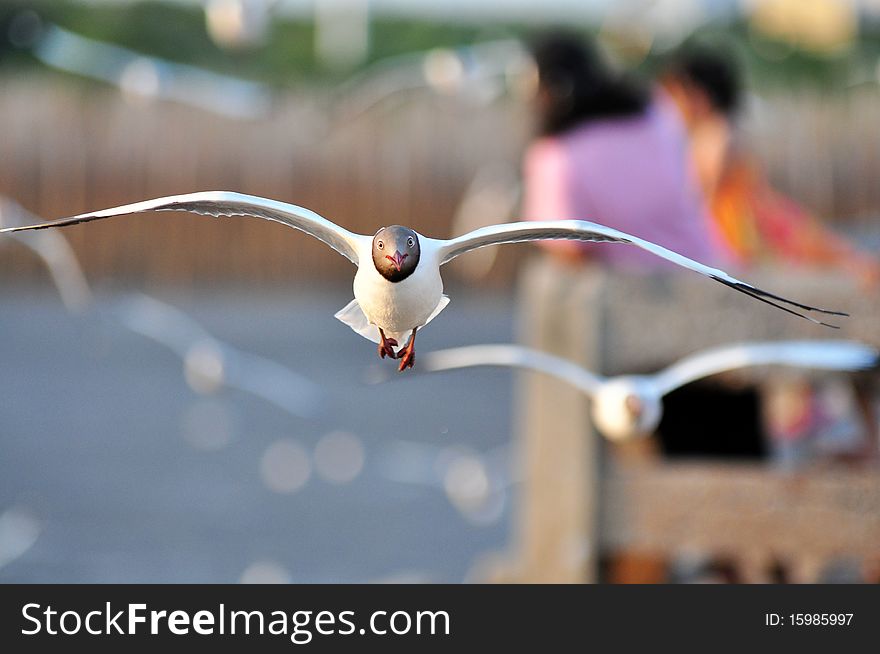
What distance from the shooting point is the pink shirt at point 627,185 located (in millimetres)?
4707

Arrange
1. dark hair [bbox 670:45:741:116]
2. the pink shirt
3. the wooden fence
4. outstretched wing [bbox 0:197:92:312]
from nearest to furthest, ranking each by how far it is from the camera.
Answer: the pink shirt → outstretched wing [bbox 0:197:92:312] → dark hair [bbox 670:45:741:116] → the wooden fence

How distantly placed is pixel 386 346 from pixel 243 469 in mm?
8347

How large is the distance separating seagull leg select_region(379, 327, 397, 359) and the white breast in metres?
0.15

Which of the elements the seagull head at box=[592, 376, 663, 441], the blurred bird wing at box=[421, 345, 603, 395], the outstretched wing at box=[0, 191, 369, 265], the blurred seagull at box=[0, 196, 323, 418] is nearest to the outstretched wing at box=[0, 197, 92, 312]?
the blurred seagull at box=[0, 196, 323, 418]

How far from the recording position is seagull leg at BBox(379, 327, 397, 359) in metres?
2.77

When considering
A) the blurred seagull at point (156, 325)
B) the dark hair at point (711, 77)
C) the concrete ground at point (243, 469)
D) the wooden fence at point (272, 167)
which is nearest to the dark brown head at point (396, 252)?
the blurred seagull at point (156, 325)

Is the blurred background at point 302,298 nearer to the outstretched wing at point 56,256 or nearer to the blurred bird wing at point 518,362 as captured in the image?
the outstretched wing at point 56,256

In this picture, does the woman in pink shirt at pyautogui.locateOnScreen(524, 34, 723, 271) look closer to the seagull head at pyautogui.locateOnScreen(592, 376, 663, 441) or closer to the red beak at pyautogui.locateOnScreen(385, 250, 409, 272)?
the seagull head at pyautogui.locateOnScreen(592, 376, 663, 441)

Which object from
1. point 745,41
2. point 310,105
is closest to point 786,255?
point 310,105

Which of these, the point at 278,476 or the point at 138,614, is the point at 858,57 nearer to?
the point at 278,476

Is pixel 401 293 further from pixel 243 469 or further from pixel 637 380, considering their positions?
pixel 243 469

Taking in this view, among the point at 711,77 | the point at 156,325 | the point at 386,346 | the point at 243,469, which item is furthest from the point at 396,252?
the point at 243,469

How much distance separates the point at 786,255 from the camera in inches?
217

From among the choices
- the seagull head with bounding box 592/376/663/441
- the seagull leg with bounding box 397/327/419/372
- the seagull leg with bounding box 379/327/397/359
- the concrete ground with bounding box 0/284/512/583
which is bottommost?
the seagull leg with bounding box 397/327/419/372
